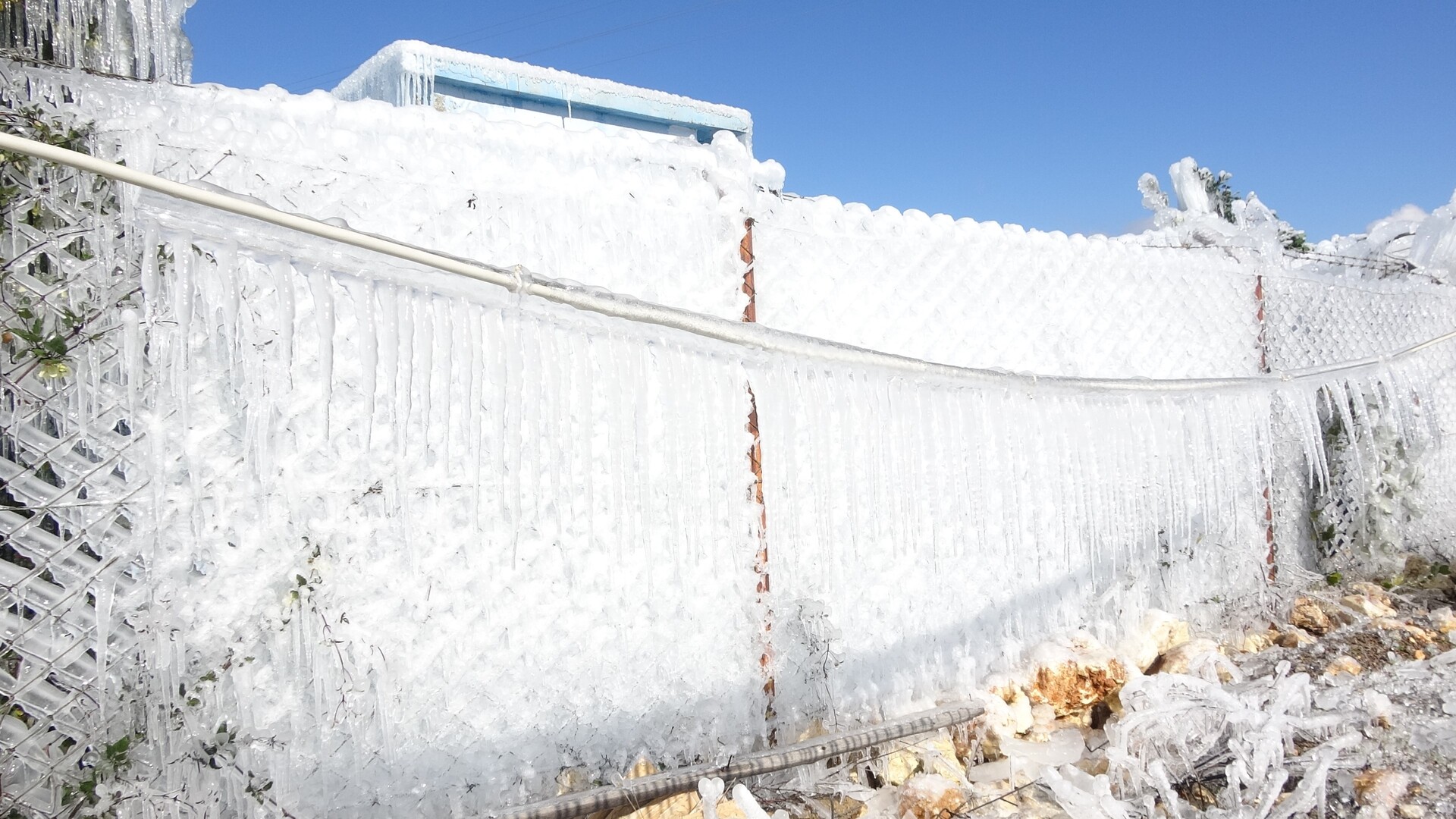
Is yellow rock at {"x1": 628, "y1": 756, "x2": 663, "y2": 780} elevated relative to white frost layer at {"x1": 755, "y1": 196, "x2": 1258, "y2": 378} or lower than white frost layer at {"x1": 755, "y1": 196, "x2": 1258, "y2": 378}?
lower

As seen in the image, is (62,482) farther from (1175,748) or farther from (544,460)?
(1175,748)

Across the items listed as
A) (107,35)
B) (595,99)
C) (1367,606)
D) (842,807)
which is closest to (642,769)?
(842,807)

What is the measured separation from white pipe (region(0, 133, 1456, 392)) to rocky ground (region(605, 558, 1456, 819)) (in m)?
1.10

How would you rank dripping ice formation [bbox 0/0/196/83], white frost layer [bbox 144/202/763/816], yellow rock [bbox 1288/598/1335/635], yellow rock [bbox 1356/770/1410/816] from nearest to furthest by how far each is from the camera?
1. white frost layer [bbox 144/202/763/816]
2. dripping ice formation [bbox 0/0/196/83]
3. yellow rock [bbox 1356/770/1410/816]
4. yellow rock [bbox 1288/598/1335/635]

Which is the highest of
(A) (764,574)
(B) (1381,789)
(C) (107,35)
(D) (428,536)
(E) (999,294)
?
(C) (107,35)

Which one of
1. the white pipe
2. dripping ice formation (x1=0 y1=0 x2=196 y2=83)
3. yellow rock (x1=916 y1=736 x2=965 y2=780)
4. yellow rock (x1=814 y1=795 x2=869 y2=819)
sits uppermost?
dripping ice formation (x1=0 y1=0 x2=196 y2=83)

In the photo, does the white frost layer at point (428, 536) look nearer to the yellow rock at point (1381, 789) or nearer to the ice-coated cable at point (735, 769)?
the ice-coated cable at point (735, 769)

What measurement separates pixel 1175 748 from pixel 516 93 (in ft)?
25.2

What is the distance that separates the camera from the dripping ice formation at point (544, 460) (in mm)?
1935

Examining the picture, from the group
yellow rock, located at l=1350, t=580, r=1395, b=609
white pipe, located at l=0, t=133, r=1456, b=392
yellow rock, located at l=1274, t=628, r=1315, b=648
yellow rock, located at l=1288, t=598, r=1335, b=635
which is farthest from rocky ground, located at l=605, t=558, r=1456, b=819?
white pipe, located at l=0, t=133, r=1456, b=392

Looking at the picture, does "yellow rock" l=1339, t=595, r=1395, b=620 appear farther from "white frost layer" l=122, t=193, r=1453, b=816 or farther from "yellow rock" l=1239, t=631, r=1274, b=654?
"white frost layer" l=122, t=193, r=1453, b=816

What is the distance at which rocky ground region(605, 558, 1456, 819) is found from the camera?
228 centimetres

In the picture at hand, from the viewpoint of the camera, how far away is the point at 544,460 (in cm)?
253

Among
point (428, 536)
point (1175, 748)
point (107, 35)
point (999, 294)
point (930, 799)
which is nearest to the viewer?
point (107, 35)
